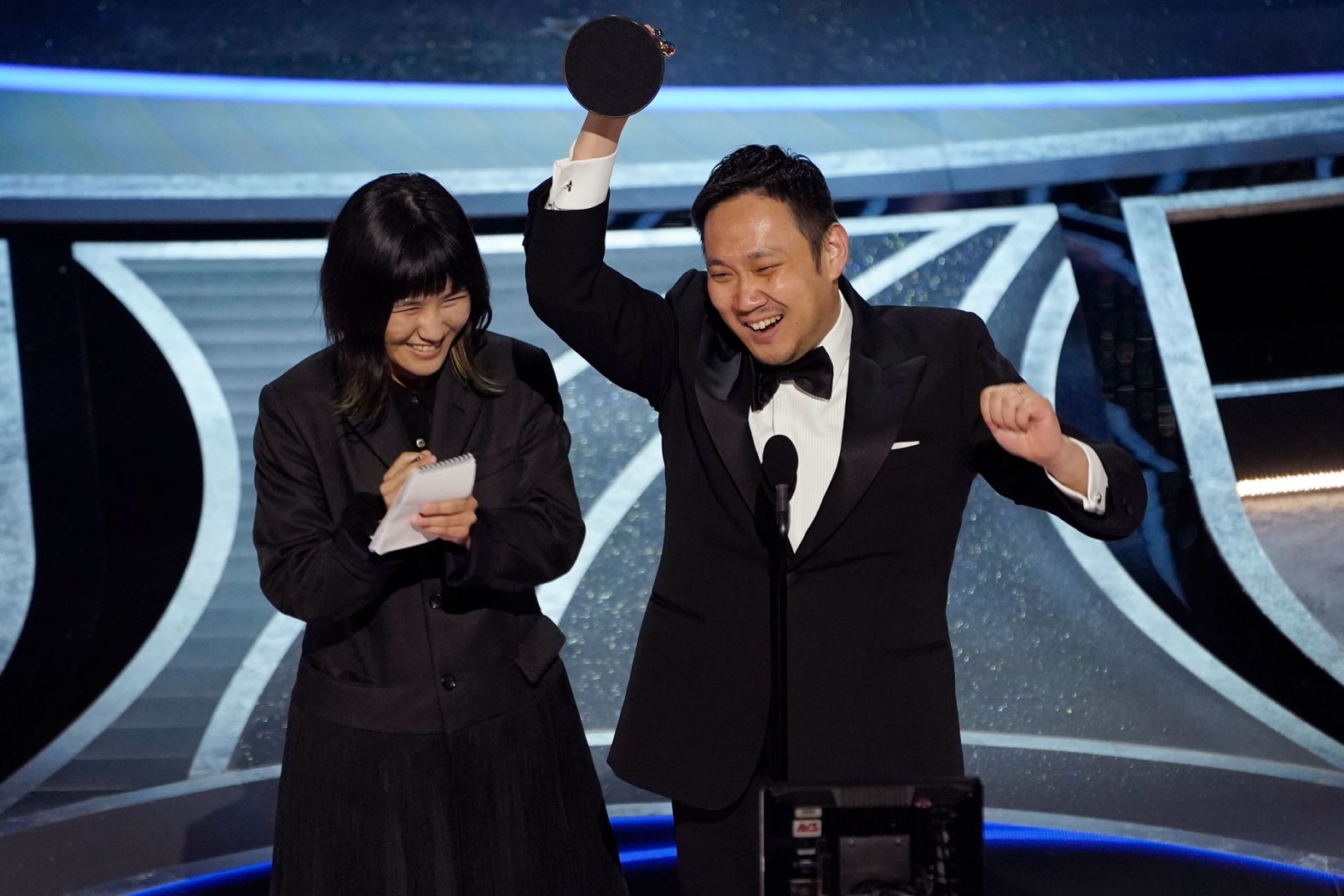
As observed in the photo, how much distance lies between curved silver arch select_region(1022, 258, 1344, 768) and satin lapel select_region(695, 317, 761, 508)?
8.79 feet

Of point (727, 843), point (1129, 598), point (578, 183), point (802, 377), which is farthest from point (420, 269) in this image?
point (1129, 598)

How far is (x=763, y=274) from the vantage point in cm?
166

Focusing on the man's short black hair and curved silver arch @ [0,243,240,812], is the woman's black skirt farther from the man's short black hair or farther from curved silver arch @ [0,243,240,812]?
curved silver arch @ [0,243,240,812]

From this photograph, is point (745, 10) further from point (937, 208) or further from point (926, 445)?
point (926, 445)

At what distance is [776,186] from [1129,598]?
2921 millimetres

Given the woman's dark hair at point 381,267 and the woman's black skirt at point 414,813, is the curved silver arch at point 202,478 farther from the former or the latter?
the woman's dark hair at point 381,267

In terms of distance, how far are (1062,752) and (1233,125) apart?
6.96 feet

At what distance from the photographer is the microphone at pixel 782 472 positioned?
1417 mm

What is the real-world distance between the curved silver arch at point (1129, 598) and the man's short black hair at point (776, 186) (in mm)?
2708

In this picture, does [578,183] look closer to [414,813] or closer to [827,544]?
[827,544]

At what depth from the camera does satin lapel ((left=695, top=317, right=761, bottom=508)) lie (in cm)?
168

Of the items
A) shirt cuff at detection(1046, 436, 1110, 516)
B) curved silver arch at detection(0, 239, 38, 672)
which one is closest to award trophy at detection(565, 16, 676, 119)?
shirt cuff at detection(1046, 436, 1110, 516)

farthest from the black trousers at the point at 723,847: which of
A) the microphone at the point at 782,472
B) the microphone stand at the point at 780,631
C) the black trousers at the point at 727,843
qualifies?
the microphone at the point at 782,472

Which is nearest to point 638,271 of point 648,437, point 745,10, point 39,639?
point 648,437
